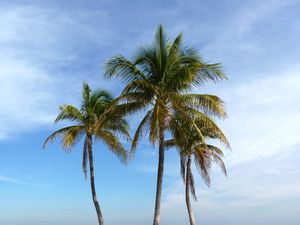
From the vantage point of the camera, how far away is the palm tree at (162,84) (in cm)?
2103

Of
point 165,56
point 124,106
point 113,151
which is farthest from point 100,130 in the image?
point 165,56

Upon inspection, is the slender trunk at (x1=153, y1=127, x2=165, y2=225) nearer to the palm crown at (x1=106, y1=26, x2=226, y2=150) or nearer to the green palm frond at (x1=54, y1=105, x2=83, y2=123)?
the palm crown at (x1=106, y1=26, x2=226, y2=150)

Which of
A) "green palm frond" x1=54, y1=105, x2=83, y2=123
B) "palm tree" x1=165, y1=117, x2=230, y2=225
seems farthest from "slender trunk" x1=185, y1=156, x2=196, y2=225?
"green palm frond" x1=54, y1=105, x2=83, y2=123

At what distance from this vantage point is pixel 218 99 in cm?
2144

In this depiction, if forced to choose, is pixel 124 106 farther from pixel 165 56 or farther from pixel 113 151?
pixel 113 151

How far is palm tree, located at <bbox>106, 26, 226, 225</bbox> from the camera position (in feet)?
69.0

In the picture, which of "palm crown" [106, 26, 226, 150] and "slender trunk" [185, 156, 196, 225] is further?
"slender trunk" [185, 156, 196, 225]

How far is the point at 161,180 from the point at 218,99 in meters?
4.97

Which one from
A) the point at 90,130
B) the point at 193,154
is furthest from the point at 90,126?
the point at 193,154

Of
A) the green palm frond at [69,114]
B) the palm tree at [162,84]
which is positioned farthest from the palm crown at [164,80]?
the green palm frond at [69,114]

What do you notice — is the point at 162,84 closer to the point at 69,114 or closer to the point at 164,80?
the point at 164,80

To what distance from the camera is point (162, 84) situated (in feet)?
71.7

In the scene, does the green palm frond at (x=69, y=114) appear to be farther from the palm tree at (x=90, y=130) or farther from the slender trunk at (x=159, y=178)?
the slender trunk at (x=159, y=178)

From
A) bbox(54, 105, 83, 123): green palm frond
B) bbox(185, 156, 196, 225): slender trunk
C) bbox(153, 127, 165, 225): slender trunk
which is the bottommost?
bbox(153, 127, 165, 225): slender trunk
